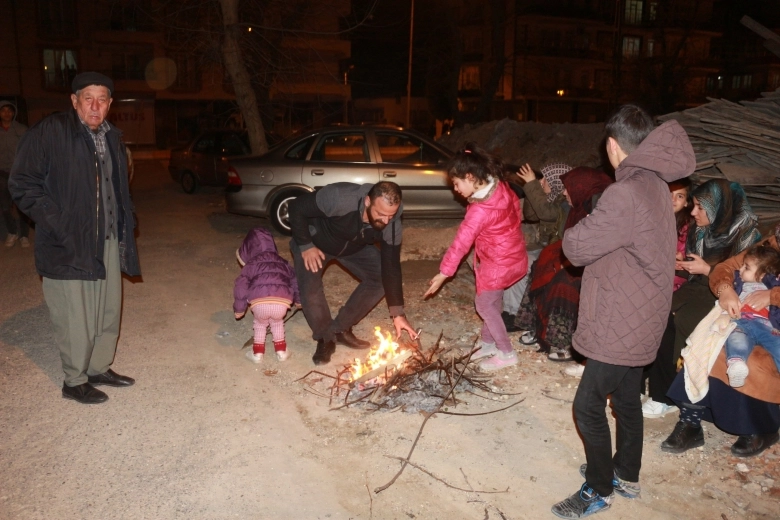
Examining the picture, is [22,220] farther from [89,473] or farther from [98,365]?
[89,473]

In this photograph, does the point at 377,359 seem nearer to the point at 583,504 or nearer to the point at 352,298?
the point at 352,298

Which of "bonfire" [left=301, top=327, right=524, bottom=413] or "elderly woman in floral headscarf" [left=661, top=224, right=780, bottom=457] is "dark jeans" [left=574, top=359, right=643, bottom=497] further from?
"bonfire" [left=301, top=327, right=524, bottom=413]

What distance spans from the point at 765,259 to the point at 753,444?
1.22 meters

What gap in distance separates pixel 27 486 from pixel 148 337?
96.0 inches

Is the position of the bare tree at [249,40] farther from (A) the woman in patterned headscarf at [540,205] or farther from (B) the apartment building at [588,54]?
(B) the apartment building at [588,54]

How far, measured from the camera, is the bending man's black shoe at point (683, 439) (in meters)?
4.12

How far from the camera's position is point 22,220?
9602mm

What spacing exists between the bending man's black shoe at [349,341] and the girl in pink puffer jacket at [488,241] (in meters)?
0.95

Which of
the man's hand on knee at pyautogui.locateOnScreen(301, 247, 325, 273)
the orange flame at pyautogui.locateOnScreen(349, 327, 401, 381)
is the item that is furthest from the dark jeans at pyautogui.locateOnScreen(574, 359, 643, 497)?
the man's hand on knee at pyautogui.locateOnScreen(301, 247, 325, 273)

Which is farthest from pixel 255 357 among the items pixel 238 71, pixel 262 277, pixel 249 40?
pixel 249 40

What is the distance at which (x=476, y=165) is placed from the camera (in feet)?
15.8

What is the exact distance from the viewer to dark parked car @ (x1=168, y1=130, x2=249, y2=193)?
15.4m

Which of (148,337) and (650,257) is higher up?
(650,257)

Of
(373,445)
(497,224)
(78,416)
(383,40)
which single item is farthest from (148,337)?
(383,40)
